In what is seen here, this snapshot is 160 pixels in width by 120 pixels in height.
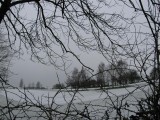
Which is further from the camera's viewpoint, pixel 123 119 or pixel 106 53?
pixel 106 53

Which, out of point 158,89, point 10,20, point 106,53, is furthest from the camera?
point 10,20

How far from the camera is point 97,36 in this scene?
684cm

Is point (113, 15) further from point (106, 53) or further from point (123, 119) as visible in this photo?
point (123, 119)

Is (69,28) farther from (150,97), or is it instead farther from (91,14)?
(150,97)

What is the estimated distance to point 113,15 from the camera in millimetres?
6711

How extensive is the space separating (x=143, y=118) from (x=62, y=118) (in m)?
0.60

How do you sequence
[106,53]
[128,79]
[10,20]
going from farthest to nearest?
[10,20] < [106,53] < [128,79]

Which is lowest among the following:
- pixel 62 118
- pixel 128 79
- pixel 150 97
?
pixel 62 118

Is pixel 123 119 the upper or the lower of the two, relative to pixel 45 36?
lower

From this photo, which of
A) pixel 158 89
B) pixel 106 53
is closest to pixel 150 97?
pixel 158 89

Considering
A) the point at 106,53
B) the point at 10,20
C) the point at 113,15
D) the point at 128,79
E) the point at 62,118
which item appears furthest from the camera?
the point at 10,20

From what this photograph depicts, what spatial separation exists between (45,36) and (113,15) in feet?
6.96

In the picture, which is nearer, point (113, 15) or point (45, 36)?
point (113, 15)

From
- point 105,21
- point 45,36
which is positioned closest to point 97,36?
point 105,21
